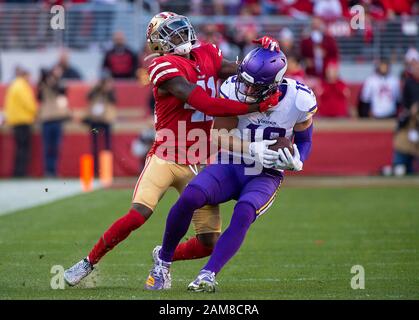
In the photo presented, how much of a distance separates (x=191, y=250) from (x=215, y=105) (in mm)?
1043

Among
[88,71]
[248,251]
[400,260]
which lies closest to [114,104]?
[88,71]

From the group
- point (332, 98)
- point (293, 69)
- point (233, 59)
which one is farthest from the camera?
point (233, 59)

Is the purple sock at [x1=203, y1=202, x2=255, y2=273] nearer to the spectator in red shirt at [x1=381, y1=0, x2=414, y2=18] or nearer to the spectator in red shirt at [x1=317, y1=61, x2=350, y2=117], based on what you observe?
the spectator in red shirt at [x1=317, y1=61, x2=350, y2=117]

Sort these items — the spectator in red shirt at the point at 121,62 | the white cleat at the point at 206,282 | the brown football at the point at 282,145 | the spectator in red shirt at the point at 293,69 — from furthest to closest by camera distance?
the spectator in red shirt at the point at 121,62 < the spectator in red shirt at the point at 293,69 < the brown football at the point at 282,145 < the white cleat at the point at 206,282

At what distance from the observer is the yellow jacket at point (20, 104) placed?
53.3 feet

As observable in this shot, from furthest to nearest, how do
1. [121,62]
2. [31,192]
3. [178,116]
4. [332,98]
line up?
[121,62] → [332,98] → [31,192] → [178,116]

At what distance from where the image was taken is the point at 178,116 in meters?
6.63

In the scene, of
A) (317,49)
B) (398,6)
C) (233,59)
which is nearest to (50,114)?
(233,59)

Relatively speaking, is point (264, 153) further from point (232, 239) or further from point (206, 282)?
point (206, 282)

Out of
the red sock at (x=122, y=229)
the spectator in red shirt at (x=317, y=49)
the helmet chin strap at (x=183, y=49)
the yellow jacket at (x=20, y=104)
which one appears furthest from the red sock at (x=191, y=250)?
the spectator in red shirt at (x=317, y=49)

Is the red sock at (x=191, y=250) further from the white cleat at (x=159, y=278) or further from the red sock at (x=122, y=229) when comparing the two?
the red sock at (x=122, y=229)

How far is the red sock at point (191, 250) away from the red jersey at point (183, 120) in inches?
21.0

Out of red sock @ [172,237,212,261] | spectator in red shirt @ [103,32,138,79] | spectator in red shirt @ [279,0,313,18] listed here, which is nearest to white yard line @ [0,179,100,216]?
spectator in red shirt @ [103,32,138,79]
